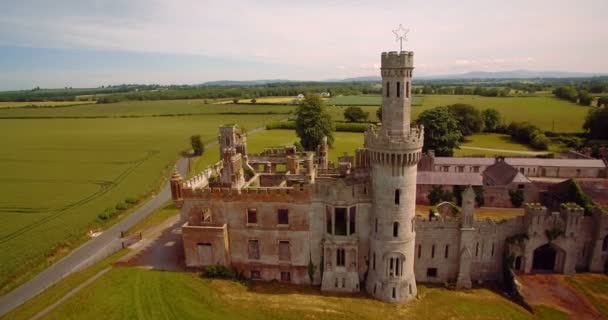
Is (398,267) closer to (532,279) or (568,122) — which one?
(532,279)

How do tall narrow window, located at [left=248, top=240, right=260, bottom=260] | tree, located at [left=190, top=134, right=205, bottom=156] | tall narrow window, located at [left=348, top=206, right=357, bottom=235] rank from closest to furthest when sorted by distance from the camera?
tall narrow window, located at [left=348, top=206, right=357, bottom=235]
tall narrow window, located at [left=248, top=240, right=260, bottom=260]
tree, located at [left=190, top=134, right=205, bottom=156]

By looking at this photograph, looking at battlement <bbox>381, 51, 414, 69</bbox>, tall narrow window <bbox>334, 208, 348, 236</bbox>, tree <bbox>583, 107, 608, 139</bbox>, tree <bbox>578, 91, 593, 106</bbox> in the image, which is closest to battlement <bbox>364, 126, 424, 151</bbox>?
battlement <bbox>381, 51, 414, 69</bbox>

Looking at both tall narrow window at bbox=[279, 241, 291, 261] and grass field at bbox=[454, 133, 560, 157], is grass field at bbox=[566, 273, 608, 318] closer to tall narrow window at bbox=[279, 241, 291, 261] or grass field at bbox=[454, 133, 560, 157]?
tall narrow window at bbox=[279, 241, 291, 261]

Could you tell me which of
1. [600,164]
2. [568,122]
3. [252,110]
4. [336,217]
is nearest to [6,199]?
[336,217]

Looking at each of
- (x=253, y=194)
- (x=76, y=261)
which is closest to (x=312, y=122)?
(x=253, y=194)

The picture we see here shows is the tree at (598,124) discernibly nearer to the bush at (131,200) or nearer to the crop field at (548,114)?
the crop field at (548,114)

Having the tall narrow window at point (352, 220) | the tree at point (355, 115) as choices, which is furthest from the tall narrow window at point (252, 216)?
the tree at point (355, 115)
